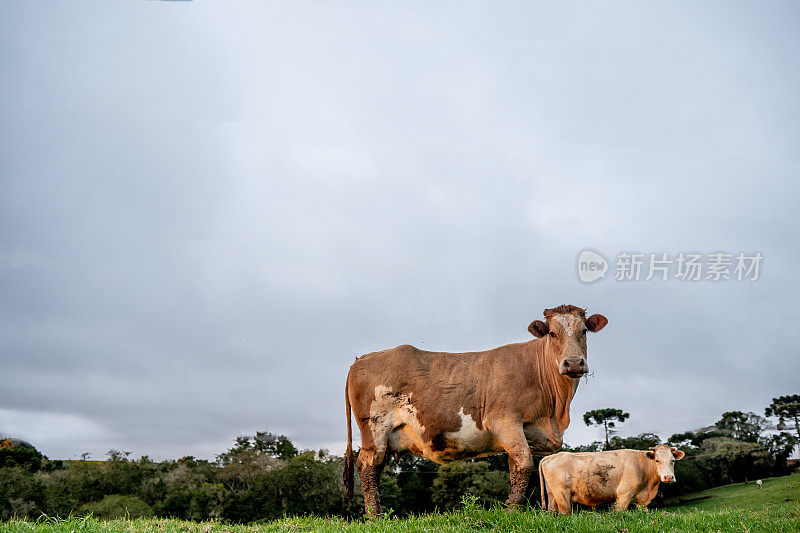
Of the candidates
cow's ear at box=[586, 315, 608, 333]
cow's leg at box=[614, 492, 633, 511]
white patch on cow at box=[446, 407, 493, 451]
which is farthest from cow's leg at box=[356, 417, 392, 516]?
cow's leg at box=[614, 492, 633, 511]

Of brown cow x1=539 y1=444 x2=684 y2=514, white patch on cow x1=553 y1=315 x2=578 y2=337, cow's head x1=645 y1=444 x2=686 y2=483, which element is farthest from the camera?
cow's head x1=645 y1=444 x2=686 y2=483

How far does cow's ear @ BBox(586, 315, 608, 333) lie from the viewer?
1075 cm

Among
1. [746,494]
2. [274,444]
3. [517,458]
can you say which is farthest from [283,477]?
[517,458]

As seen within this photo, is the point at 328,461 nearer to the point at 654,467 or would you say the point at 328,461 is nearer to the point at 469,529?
the point at 654,467

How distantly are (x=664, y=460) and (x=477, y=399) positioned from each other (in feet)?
15.7

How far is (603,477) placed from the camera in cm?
1228

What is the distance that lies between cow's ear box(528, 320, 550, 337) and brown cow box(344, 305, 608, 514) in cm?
2

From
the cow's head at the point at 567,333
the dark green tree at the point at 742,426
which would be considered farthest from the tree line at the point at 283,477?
the cow's head at the point at 567,333

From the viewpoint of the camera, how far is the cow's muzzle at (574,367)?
961 centimetres

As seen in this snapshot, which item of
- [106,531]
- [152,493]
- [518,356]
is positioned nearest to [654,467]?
[518,356]

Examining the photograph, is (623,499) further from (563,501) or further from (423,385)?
(423,385)

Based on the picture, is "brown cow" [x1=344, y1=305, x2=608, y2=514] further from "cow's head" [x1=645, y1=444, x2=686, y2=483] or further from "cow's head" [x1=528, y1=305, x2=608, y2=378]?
"cow's head" [x1=645, y1=444, x2=686, y2=483]

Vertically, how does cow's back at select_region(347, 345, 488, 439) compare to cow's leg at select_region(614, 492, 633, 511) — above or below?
above

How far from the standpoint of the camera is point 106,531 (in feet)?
21.6
